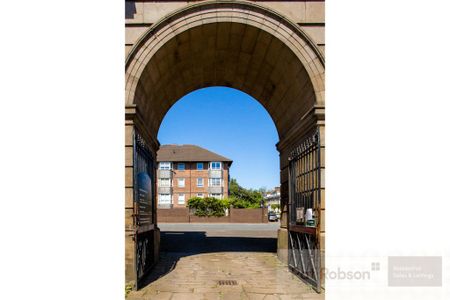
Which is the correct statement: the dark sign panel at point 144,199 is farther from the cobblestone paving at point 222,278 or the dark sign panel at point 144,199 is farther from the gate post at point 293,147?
the gate post at point 293,147

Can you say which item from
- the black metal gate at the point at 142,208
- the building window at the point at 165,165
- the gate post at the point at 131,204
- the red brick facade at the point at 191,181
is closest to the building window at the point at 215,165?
the red brick facade at the point at 191,181

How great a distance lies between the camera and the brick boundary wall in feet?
131

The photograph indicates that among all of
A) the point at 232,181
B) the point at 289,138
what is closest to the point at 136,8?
the point at 289,138

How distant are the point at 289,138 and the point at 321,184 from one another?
2597 mm

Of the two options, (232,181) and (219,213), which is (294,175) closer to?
(219,213)

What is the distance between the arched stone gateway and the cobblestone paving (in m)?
0.52

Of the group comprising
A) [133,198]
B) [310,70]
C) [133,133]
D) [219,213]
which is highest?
[310,70]

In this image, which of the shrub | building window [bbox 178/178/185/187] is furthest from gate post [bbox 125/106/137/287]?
building window [bbox 178/178/185/187]

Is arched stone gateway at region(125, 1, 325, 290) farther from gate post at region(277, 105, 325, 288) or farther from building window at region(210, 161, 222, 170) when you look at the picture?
building window at region(210, 161, 222, 170)

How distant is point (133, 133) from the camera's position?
7.16 m

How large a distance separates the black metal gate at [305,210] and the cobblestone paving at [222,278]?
1.05 feet

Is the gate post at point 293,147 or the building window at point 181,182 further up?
the gate post at point 293,147

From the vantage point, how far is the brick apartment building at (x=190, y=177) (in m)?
55.2
